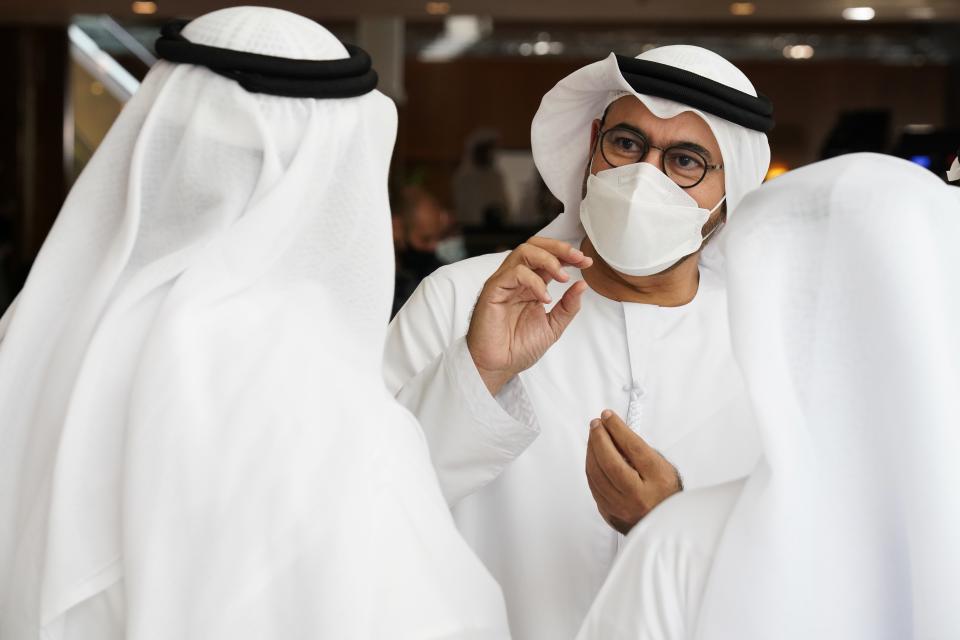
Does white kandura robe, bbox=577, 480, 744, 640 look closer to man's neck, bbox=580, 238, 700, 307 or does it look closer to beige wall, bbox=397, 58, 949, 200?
man's neck, bbox=580, 238, 700, 307

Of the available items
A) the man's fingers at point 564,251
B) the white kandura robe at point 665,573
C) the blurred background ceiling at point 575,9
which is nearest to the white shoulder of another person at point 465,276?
the man's fingers at point 564,251

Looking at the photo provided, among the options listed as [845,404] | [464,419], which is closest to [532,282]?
[464,419]

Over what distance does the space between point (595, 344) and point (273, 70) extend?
942mm

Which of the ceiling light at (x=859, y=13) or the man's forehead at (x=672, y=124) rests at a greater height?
the ceiling light at (x=859, y=13)

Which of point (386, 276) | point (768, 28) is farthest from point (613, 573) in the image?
point (768, 28)

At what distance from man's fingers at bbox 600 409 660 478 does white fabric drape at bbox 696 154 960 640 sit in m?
0.46

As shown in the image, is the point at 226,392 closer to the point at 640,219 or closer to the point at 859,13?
the point at 640,219

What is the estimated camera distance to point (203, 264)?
4.50 feet

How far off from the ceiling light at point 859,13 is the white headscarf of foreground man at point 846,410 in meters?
8.58

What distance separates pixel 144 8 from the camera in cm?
968

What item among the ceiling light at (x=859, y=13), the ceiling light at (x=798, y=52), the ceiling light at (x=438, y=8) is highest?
the ceiling light at (x=438, y=8)

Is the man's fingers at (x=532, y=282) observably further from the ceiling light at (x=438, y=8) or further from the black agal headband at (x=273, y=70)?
the ceiling light at (x=438, y=8)

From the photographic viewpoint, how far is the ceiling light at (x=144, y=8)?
9477 mm

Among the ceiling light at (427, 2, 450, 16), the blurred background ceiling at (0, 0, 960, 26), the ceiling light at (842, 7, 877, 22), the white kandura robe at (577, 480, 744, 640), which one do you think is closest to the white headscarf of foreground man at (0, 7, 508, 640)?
the white kandura robe at (577, 480, 744, 640)
